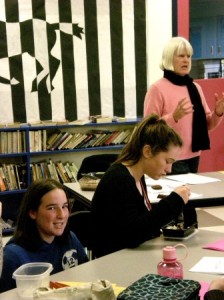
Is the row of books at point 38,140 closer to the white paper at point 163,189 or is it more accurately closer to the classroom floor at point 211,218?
the classroom floor at point 211,218

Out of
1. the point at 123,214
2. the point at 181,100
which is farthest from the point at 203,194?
the point at 181,100

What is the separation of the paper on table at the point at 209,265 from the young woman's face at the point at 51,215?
0.59 meters

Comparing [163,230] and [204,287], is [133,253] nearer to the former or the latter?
[163,230]

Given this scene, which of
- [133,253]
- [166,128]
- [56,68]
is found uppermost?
[56,68]

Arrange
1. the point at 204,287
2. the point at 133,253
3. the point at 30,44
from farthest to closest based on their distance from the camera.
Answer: the point at 30,44 → the point at 133,253 → the point at 204,287

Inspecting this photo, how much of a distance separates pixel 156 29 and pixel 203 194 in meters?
3.07

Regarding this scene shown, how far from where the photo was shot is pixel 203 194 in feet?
9.05

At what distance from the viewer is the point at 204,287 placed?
5.07 ft

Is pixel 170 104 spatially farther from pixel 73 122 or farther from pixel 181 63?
pixel 73 122

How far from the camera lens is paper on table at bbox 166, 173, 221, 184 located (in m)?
3.17

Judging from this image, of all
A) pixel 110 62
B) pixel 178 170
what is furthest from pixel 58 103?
pixel 178 170

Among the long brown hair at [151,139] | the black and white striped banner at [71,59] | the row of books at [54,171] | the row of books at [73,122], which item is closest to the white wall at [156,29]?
the black and white striped banner at [71,59]

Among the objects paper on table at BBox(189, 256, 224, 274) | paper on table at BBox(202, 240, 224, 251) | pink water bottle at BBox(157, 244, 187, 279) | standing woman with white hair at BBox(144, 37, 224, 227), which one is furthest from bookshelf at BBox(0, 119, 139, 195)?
pink water bottle at BBox(157, 244, 187, 279)

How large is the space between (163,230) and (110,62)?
3405 millimetres
